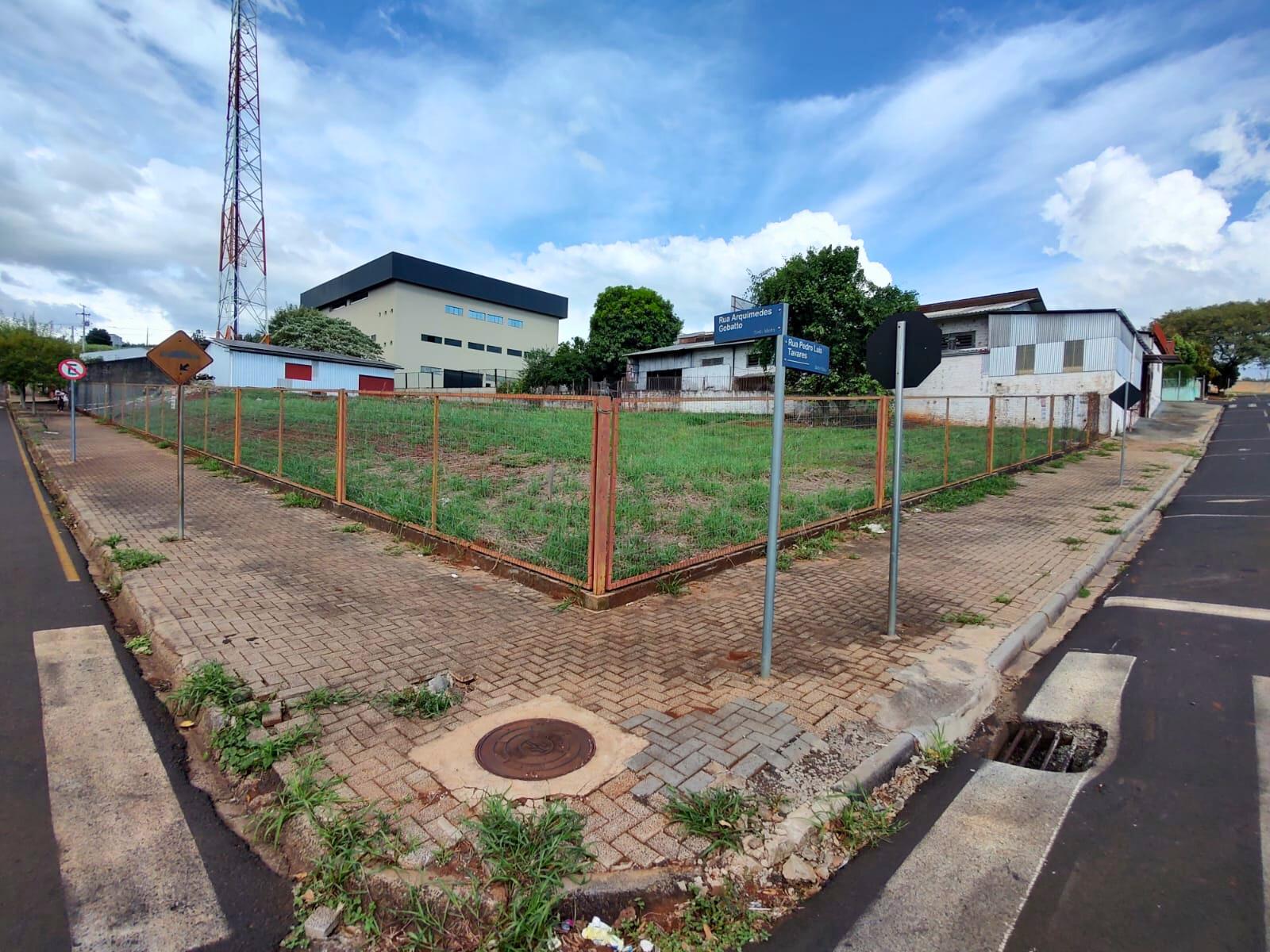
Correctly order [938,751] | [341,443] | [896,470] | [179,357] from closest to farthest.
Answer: [938,751] < [896,470] < [179,357] < [341,443]

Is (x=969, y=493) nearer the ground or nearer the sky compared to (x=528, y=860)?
nearer the sky

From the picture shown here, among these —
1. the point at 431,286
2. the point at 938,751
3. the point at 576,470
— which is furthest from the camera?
the point at 431,286

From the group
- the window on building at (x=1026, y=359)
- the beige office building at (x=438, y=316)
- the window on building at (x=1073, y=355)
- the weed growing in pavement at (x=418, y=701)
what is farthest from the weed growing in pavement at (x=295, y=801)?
the beige office building at (x=438, y=316)

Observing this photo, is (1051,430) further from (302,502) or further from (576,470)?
(302,502)

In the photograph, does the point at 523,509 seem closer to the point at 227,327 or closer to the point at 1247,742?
the point at 1247,742

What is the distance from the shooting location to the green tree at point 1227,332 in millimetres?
59156

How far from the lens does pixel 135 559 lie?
686 cm

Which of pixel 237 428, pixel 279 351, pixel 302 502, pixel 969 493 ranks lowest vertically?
pixel 302 502

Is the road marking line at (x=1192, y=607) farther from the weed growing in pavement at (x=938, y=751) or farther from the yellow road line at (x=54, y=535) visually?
the yellow road line at (x=54, y=535)

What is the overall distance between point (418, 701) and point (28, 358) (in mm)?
54576

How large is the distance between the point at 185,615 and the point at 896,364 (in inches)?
238

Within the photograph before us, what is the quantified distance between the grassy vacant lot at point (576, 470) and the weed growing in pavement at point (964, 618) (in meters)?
2.42

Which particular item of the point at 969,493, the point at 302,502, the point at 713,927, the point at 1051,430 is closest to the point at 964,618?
the point at 713,927

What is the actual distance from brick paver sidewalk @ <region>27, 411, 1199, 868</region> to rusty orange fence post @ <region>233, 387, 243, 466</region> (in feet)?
14.2
